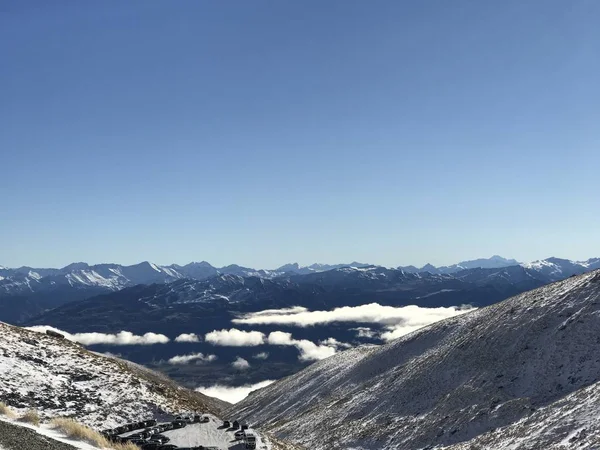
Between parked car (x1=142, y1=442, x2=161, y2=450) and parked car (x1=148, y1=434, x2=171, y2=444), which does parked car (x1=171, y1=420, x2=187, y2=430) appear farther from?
parked car (x1=142, y1=442, x2=161, y2=450)

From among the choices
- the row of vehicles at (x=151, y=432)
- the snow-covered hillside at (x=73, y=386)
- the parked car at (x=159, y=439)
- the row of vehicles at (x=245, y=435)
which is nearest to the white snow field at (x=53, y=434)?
the row of vehicles at (x=151, y=432)

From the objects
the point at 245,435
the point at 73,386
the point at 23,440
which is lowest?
the point at 245,435

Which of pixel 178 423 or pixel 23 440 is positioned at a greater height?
pixel 23 440

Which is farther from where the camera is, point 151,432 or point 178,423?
point 178,423

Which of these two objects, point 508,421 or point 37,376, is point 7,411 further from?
point 508,421

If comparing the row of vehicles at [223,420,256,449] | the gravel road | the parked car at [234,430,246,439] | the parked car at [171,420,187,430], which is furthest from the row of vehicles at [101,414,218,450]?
the gravel road

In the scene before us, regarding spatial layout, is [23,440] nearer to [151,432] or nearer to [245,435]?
[151,432]

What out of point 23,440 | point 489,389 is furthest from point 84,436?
point 489,389

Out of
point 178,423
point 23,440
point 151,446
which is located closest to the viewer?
point 23,440
